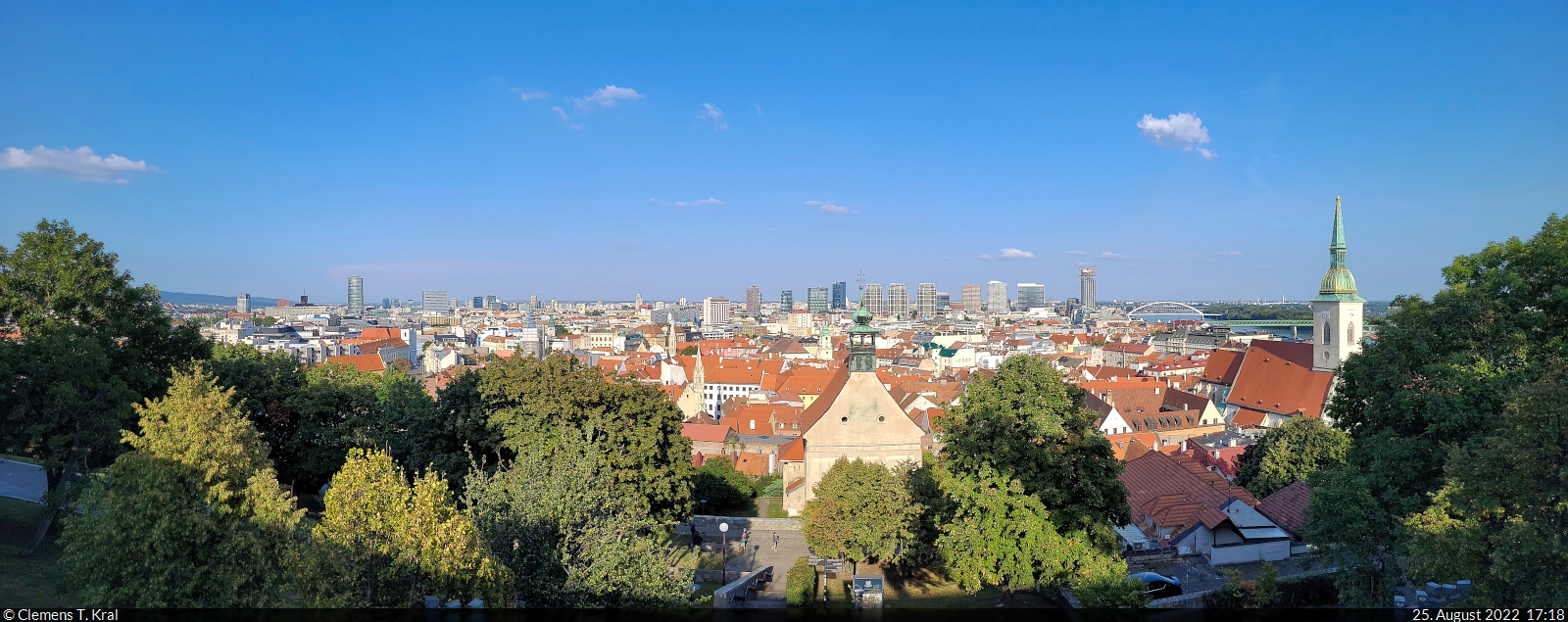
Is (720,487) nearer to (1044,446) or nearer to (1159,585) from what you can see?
(1159,585)

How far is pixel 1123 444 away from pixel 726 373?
49.8 meters

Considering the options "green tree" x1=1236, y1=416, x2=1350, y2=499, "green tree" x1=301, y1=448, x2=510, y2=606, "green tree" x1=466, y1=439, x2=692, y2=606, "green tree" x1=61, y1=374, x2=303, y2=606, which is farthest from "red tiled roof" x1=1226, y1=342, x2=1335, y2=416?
"green tree" x1=61, y1=374, x2=303, y2=606

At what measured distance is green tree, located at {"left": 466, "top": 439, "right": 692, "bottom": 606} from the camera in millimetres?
12523

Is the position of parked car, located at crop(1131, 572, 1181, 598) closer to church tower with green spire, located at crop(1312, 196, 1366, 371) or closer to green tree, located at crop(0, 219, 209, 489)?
green tree, located at crop(0, 219, 209, 489)

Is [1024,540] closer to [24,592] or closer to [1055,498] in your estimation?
[1055,498]

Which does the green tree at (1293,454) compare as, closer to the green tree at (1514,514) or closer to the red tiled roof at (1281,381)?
the green tree at (1514,514)

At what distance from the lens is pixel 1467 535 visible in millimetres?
12586

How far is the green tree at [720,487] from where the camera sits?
34.8 m

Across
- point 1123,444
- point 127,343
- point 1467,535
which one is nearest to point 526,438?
point 127,343

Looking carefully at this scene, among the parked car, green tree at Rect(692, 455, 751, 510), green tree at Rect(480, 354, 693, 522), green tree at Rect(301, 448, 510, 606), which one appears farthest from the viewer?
green tree at Rect(692, 455, 751, 510)

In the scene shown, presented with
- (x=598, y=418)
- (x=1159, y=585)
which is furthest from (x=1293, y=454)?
(x=598, y=418)

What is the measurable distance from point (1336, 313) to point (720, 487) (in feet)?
160

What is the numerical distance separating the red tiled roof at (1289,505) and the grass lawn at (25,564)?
31838 mm

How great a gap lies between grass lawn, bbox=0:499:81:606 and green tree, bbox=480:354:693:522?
9945mm
